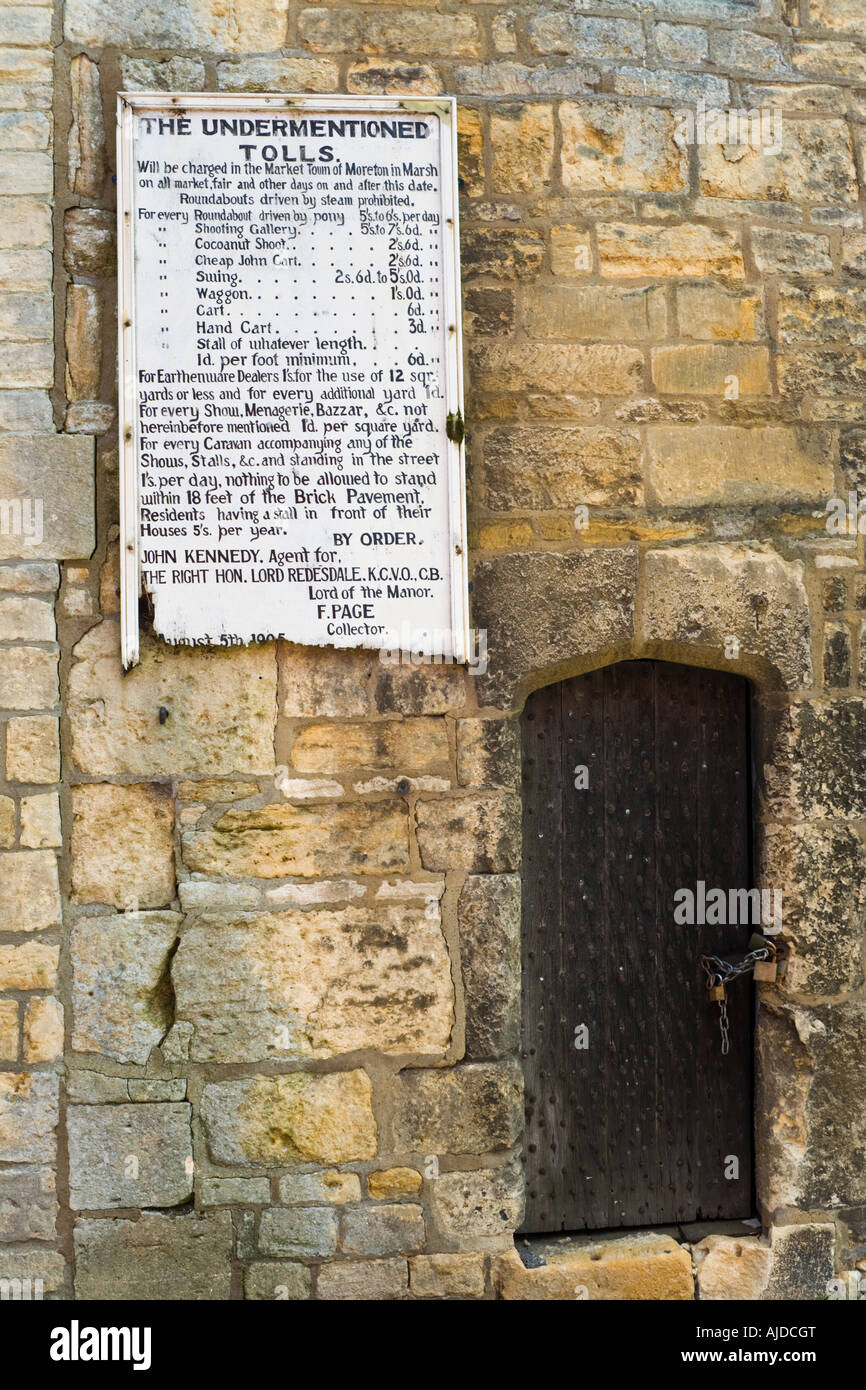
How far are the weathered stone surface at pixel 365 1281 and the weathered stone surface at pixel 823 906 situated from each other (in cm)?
136

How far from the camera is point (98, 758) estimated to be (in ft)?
10.1

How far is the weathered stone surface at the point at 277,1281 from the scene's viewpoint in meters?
3.06

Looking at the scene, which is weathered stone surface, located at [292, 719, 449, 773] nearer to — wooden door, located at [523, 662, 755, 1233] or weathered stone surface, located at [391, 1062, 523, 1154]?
wooden door, located at [523, 662, 755, 1233]

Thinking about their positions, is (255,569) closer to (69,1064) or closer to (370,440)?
(370,440)

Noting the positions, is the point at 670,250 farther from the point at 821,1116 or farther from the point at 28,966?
the point at 28,966

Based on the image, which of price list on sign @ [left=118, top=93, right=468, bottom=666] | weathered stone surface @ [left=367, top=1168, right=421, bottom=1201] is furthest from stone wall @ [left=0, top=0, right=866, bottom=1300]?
price list on sign @ [left=118, top=93, right=468, bottom=666]

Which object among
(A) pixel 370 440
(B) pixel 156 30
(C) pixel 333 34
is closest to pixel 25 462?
(A) pixel 370 440

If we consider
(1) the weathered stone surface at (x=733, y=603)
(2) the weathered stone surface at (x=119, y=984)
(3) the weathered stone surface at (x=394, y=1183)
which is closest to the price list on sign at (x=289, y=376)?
(1) the weathered stone surface at (x=733, y=603)

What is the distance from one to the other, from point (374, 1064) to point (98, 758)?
1.13 meters

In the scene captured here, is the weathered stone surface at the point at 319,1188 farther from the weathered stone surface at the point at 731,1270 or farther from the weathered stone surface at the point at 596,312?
the weathered stone surface at the point at 596,312

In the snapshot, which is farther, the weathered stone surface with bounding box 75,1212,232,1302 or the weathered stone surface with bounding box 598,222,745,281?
the weathered stone surface with bounding box 598,222,745,281

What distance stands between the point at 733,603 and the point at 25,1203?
2557 mm

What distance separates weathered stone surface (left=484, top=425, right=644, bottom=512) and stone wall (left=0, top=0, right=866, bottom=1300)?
0.04 feet

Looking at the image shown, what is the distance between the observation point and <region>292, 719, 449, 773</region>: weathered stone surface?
3.13 metres
